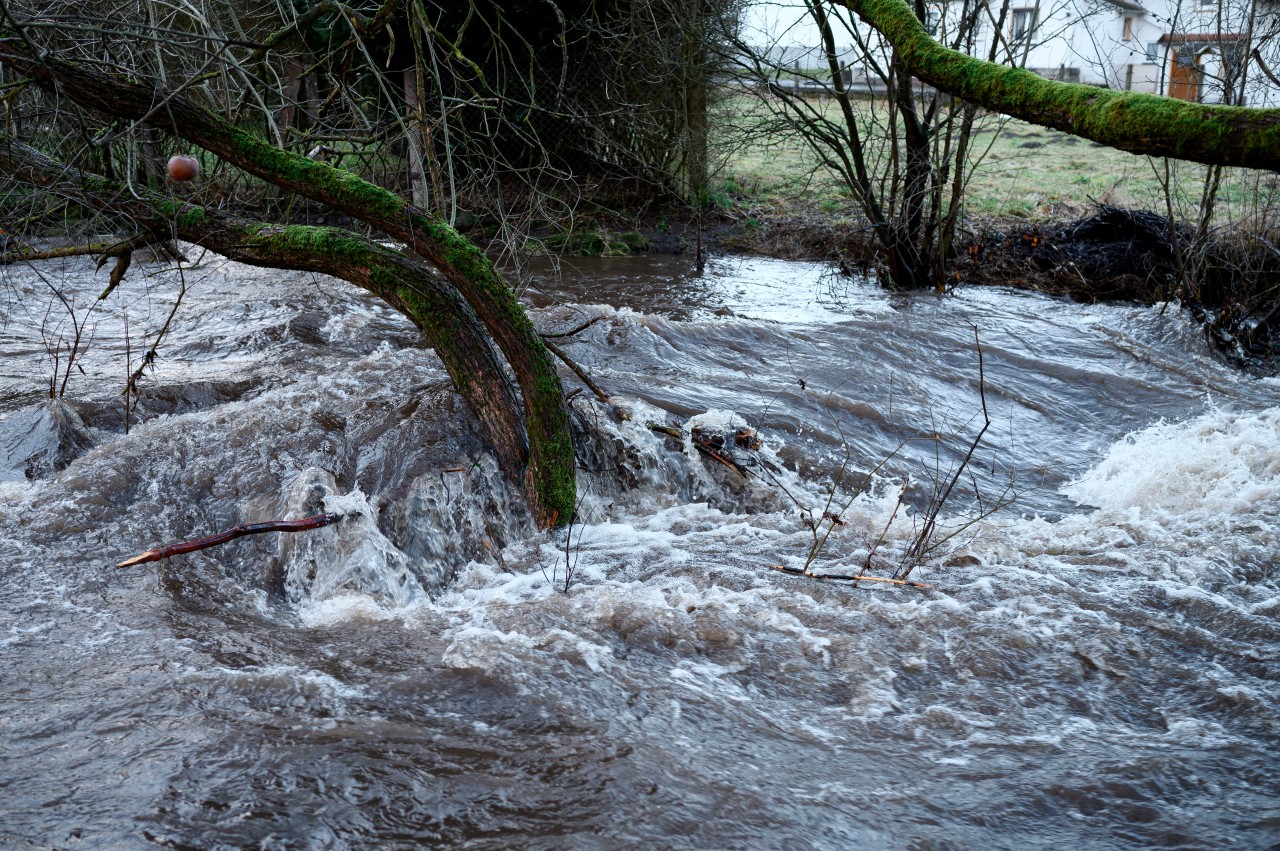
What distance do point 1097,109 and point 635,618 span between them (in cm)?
284

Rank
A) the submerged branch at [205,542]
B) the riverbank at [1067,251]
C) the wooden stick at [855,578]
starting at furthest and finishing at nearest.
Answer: the riverbank at [1067,251]
the wooden stick at [855,578]
the submerged branch at [205,542]

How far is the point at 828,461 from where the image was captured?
665 cm

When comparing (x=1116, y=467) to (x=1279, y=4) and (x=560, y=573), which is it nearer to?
(x=560, y=573)

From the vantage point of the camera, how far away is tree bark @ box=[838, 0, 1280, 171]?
7.78 feet

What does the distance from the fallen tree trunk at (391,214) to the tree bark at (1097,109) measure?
2.76 metres

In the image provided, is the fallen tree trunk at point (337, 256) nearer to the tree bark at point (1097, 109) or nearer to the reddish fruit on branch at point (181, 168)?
the reddish fruit on branch at point (181, 168)

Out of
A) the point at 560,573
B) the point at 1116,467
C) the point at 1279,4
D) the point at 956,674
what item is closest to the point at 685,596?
the point at 560,573

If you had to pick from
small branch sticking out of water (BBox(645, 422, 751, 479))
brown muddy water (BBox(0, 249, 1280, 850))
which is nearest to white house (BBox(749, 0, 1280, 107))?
brown muddy water (BBox(0, 249, 1280, 850))

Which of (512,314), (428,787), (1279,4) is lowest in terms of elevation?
(428,787)

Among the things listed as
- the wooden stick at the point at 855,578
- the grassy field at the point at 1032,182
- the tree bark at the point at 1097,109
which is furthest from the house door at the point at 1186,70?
the tree bark at the point at 1097,109

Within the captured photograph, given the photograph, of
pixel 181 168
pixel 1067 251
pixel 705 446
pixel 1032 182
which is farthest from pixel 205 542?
pixel 1032 182

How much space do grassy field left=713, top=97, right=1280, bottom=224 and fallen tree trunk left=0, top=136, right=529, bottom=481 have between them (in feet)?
19.5

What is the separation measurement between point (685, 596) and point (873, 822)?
1.70m

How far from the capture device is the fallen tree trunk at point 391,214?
16.3 ft
